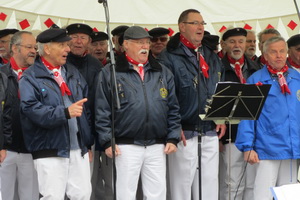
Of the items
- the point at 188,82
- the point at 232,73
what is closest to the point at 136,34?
the point at 188,82

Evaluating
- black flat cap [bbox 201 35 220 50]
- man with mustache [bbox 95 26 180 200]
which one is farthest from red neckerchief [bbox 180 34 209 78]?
man with mustache [bbox 95 26 180 200]

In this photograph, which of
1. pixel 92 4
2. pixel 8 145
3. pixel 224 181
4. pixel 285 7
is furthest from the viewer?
pixel 285 7

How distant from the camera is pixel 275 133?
6199mm

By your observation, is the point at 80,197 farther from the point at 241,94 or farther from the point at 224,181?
the point at 224,181

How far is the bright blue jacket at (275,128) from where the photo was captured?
6.17 m

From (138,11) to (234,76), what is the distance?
2.09m

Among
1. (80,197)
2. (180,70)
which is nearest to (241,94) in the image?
(180,70)

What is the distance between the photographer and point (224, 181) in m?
7.37

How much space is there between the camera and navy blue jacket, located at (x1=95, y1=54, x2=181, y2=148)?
5.85 metres

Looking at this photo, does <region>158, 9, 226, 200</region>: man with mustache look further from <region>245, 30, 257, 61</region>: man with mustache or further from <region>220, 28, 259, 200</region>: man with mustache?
<region>245, 30, 257, 61</region>: man with mustache

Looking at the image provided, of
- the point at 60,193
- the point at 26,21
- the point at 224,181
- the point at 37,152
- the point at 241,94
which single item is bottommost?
the point at 224,181

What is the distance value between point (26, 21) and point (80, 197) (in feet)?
12.2

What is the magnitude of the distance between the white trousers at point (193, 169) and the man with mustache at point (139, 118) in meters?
0.42

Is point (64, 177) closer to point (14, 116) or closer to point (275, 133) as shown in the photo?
point (14, 116)
